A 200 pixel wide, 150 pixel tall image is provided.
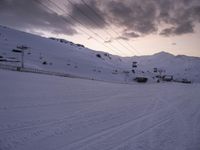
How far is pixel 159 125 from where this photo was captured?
1293 centimetres

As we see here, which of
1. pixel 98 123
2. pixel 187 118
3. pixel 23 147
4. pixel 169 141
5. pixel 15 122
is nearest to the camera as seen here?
pixel 23 147

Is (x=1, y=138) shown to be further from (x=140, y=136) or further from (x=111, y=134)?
(x=140, y=136)

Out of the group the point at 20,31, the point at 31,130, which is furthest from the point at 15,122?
the point at 20,31

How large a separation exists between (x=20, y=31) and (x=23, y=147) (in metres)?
191

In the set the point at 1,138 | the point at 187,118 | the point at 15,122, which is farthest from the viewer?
the point at 187,118

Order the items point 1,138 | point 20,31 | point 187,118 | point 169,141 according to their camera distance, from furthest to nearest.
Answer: point 20,31 < point 187,118 < point 169,141 < point 1,138

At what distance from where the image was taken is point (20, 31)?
186 m

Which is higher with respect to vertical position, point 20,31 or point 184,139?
point 20,31

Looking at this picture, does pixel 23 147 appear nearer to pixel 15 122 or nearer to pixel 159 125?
pixel 15 122

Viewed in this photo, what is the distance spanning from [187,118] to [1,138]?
11.2 metres

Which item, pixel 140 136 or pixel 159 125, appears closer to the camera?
pixel 140 136

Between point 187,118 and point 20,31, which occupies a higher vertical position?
point 20,31

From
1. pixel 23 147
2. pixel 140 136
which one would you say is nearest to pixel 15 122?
pixel 23 147

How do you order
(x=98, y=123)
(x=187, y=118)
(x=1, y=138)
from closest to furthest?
(x=1, y=138)
(x=98, y=123)
(x=187, y=118)
